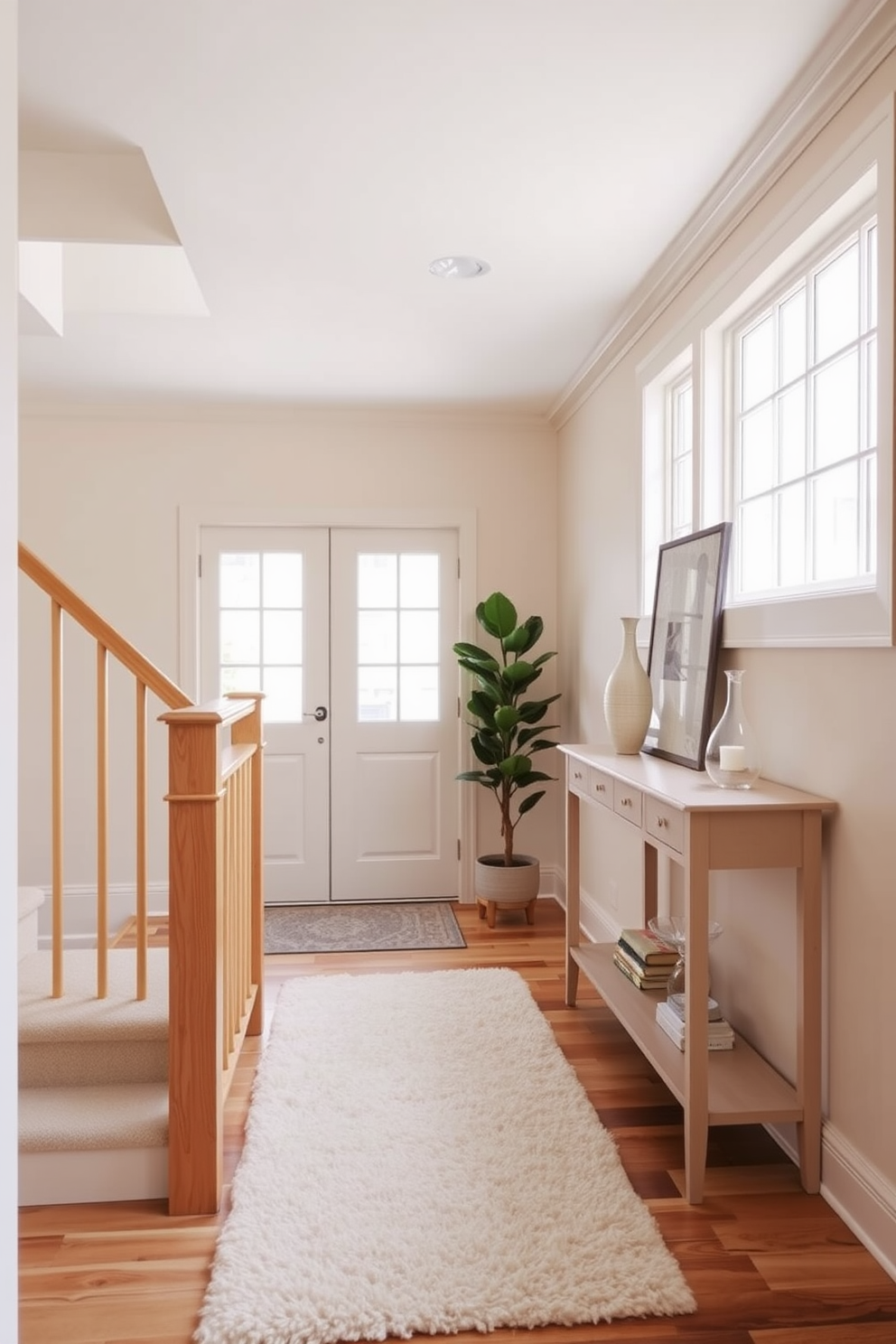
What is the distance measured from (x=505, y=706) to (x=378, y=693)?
81cm

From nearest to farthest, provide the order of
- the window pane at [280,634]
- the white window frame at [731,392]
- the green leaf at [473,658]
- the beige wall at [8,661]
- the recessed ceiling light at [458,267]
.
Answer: the beige wall at [8,661], the white window frame at [731,392], the recessed ceiling light at [458,267], the green leaf at [473,658], the window pane at [280,634]

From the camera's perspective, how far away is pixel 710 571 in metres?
2.64

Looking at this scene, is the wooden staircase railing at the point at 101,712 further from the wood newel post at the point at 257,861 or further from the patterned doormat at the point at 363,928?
the patterned doormat at the point at 363,928

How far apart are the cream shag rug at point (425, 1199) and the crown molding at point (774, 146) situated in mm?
2431

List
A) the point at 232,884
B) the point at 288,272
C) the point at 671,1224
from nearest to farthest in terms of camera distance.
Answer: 1. the point at 671,1224
2. the point at 232,884
3. the point at 288,272

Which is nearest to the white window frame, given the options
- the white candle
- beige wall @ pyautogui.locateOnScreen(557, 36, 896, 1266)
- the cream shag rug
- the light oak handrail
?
beige wall @ pyautogui.locateOnScreen(557, 36, 896, 1266)

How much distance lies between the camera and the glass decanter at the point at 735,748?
7.25ft

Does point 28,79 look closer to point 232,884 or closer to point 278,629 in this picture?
point 232,884

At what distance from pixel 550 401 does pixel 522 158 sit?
7.42 feet

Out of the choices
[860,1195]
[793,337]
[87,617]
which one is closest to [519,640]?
[793,337]

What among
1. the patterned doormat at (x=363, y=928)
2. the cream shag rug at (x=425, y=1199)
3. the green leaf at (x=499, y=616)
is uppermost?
the green leaf at (x=499, y=616)

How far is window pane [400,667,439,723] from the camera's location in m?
4.86

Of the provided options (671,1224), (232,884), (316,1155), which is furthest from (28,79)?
(671,1224)

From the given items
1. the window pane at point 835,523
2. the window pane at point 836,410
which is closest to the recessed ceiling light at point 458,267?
the window pane at point 836,410
